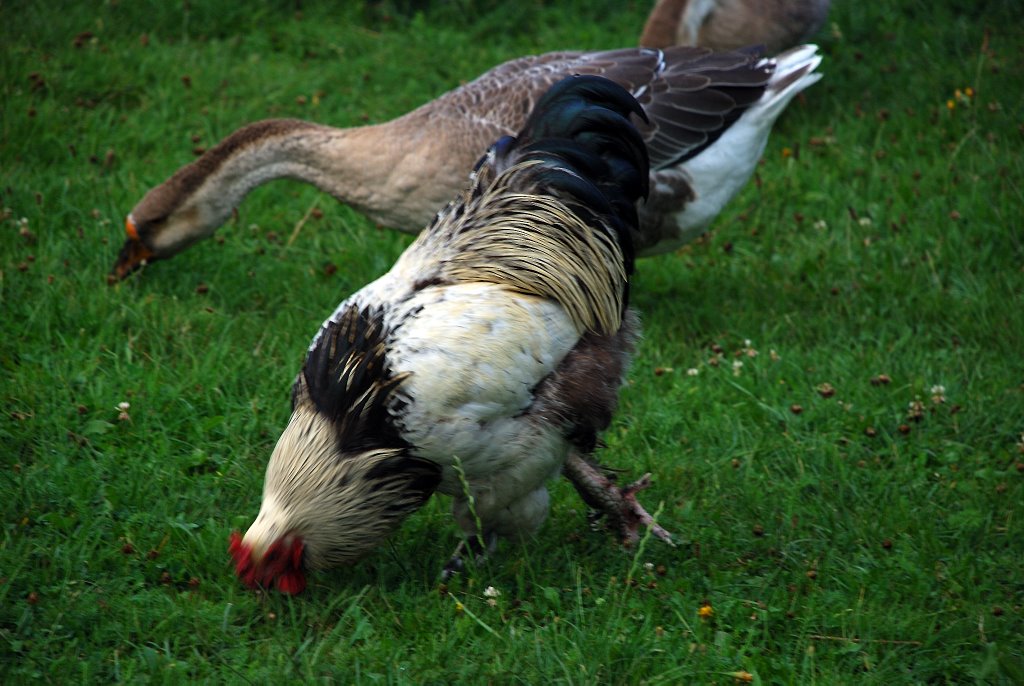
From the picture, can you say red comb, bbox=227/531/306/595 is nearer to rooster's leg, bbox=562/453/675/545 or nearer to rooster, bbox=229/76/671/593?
rooster, bbox=229/76/671/593

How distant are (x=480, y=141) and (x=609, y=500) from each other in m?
2.06

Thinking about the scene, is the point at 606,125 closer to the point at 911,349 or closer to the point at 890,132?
the point at 911,349

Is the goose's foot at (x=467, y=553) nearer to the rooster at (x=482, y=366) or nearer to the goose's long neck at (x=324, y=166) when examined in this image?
the rooster at (x=482, y=366)

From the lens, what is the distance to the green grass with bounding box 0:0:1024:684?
11.8ft

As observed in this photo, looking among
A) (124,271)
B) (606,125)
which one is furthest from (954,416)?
(124,271)

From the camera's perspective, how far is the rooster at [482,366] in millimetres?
3473

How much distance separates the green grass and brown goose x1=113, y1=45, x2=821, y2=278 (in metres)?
0.46

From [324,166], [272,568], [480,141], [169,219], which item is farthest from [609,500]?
[169,219]

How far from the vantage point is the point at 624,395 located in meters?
5.18

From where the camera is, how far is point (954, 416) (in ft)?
16.3

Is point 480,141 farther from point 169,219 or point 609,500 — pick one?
point 609,500

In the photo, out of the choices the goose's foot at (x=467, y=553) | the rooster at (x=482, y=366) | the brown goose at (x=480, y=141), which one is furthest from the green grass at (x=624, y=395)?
the brown goose at (x=480, y=141)

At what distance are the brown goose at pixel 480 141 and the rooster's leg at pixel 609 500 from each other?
1.67 meters

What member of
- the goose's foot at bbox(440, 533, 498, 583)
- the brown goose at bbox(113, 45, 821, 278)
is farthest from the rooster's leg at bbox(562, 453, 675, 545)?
the brown goose at bbox(113, 45, 821, 278)
